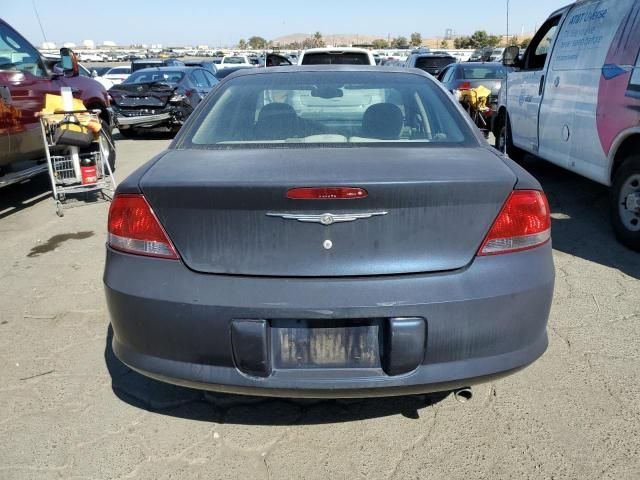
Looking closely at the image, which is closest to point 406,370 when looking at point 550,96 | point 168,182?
point 168,182

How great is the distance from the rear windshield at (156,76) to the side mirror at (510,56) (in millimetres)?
7528

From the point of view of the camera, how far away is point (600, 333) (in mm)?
3213

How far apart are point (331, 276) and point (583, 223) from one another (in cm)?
427

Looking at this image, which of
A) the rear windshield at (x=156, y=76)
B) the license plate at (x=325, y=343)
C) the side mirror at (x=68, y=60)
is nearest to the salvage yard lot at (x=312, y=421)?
the license plate at (x=325, y=343)

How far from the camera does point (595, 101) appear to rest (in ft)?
15.5

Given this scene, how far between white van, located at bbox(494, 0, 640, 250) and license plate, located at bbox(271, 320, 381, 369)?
11.2 ft

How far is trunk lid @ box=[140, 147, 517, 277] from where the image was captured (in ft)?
6.44

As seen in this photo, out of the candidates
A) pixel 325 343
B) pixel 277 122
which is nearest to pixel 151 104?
pixel 277 122

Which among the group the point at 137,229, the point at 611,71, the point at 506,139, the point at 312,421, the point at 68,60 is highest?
the point at 68,60

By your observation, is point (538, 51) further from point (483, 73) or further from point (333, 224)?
point (333, 224)

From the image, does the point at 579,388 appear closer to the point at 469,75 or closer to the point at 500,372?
the point at 500,372

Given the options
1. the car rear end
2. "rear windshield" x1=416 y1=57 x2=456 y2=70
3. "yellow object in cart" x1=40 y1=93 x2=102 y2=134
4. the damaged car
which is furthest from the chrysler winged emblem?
"rear windshield" x1=416 y1=57 x2=456 y2=70

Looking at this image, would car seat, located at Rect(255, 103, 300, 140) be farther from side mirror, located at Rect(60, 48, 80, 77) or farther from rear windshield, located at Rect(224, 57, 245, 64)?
rear windshield, located at Rect(224, 57, 245, 64)

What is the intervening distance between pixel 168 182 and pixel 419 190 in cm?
97
